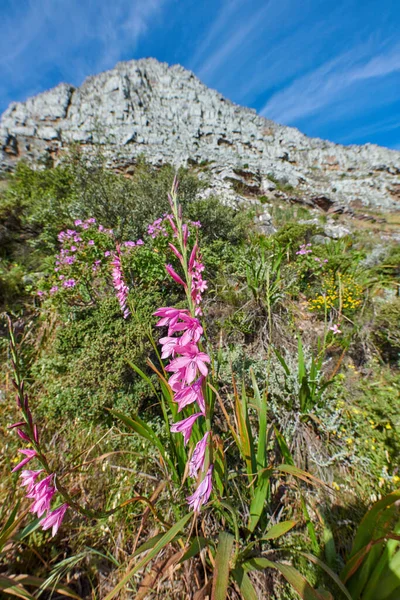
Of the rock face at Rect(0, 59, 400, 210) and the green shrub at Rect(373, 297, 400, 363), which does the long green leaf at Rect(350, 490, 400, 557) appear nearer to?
the green shrub at Rect(373, 297, 400, 363)

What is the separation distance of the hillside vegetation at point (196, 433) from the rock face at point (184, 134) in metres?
15.3

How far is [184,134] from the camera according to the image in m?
24.8

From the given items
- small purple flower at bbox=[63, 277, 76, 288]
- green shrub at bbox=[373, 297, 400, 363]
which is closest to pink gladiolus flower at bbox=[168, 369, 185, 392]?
small purple flower at bbox=[63, 277, 76, 288]

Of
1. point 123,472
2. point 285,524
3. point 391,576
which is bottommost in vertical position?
point 123,472

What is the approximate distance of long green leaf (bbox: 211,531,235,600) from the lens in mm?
777

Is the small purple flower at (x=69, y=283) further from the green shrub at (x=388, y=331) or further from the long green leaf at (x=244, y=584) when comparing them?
the green shrub at (x=388, y=331)

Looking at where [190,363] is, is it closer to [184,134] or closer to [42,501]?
[42,501]

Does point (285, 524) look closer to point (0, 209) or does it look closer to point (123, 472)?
point (123, 472)

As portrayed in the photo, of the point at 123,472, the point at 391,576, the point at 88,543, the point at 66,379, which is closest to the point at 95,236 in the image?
the point at 66,379

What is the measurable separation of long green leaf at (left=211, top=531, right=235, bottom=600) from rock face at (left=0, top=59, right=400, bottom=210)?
57.9 feet

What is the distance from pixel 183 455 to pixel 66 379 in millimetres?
1574

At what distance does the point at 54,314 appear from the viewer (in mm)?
3143

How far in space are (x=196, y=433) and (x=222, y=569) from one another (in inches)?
21.3

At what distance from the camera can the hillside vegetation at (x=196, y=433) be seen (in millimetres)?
988
